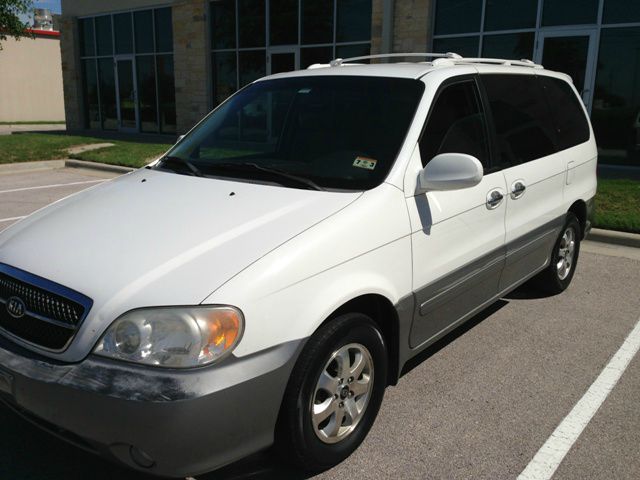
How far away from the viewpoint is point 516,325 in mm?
4574

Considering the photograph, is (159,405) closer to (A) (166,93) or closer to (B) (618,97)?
(B) (618,97)

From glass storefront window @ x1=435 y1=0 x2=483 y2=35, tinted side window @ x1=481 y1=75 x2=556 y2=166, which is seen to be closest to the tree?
glass storefront window @ x1=435 y1=0 x2=483 y2=35

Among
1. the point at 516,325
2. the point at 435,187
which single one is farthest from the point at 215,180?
the point at 516,325

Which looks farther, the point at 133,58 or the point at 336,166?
the point at 133,58

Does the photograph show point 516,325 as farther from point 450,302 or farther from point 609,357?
point 450,302

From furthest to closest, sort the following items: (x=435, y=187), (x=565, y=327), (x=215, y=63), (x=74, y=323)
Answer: (x=215, y=63)
(x=565, y=327)
(x=435, y=187)
(x=74, y=323)

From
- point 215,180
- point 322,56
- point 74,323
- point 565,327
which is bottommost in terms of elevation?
point 565,327

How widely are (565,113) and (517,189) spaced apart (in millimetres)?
1461

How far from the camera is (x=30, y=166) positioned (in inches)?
516

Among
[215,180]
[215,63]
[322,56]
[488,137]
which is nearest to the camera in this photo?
[215,180]

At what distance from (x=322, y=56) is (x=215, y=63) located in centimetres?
409

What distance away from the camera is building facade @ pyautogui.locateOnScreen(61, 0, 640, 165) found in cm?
1171

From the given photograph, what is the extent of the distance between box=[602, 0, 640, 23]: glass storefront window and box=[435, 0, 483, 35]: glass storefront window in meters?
2.62

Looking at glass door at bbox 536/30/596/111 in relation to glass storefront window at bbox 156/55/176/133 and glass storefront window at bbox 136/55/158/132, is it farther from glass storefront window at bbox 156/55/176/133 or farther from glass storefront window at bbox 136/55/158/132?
glass storefront window at bbox 136/55/158/132
